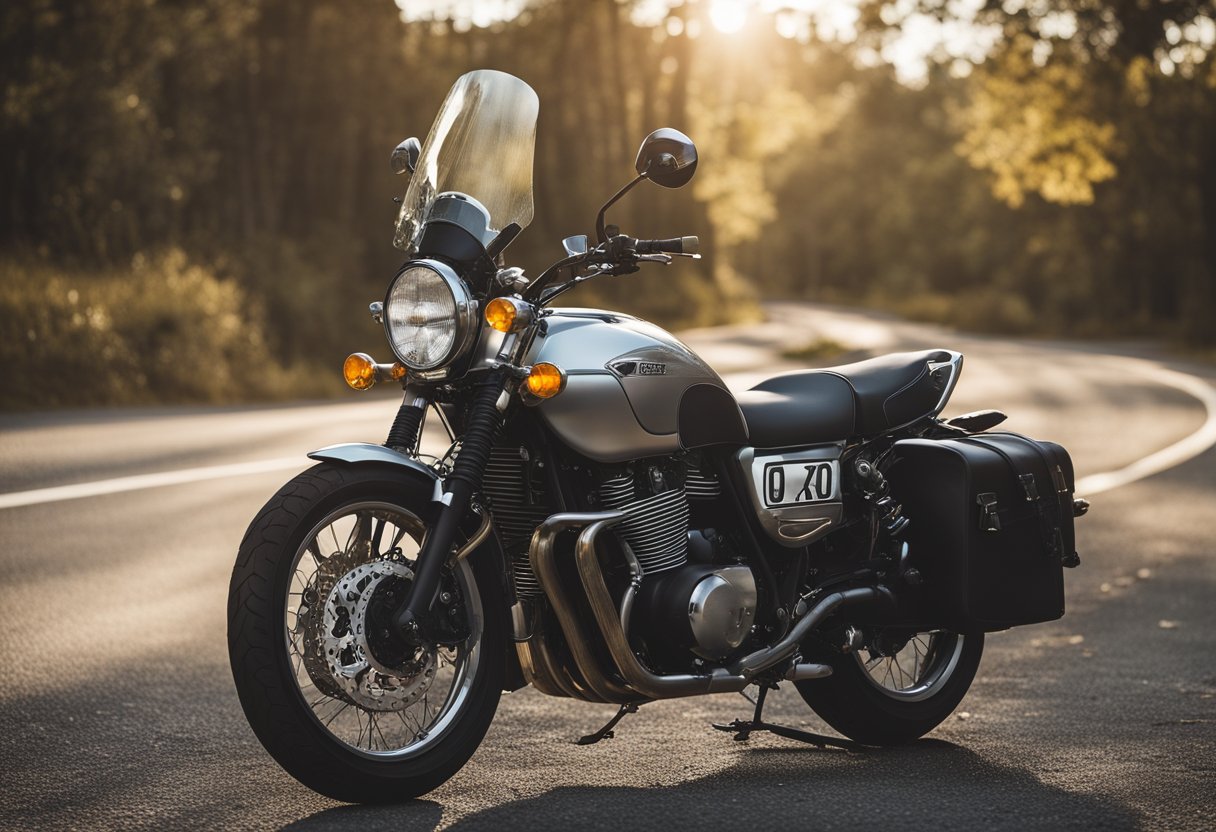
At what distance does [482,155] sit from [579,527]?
1180mm

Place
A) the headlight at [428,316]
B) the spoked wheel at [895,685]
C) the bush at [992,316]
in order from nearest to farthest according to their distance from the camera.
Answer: the headlight at [428,316] < the spoked wheel at [895,685] < the bush at [992,316]

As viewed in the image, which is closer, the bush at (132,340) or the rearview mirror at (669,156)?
the rearview mirror at (669,156)

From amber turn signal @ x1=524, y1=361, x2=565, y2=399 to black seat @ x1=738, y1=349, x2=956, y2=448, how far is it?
956 millimetres

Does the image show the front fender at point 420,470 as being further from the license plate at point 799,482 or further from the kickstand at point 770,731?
the license plate at point 799,482

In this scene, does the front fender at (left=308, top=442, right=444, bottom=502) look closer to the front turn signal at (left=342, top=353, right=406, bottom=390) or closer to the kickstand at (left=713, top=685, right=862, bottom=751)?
the front turn signal at (left=342, top=353, right=406, bottom=390)

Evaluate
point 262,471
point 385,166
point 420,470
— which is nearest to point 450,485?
point 420,470

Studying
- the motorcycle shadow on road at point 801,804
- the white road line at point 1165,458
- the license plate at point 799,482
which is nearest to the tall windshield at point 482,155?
the license plate at point 799,482

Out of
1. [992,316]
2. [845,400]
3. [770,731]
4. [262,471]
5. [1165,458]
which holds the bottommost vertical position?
[992,316]

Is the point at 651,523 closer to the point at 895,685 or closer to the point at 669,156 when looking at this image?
the point at 669,156

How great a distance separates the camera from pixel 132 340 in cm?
2014

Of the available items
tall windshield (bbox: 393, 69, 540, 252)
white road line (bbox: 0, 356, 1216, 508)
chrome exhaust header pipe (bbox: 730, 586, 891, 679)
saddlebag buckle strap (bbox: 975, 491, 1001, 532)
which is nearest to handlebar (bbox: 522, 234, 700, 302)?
tall windshield (bbox: 393, 69, 540, 252)

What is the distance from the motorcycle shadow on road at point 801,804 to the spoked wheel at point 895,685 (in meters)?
0.31

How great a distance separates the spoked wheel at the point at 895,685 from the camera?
5293 mm

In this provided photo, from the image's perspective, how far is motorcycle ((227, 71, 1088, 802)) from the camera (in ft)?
13.9
